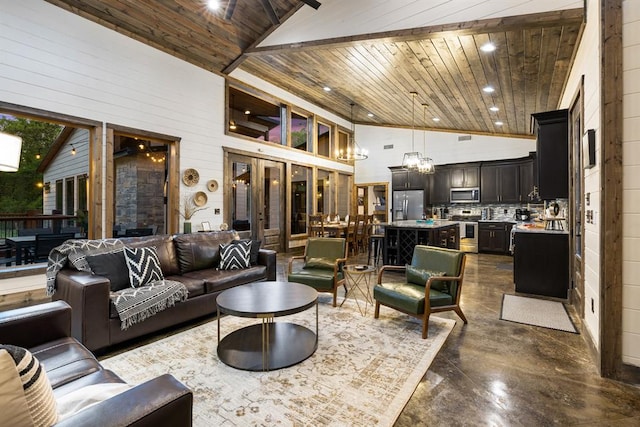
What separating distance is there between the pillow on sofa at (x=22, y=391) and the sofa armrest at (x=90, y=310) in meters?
1.94

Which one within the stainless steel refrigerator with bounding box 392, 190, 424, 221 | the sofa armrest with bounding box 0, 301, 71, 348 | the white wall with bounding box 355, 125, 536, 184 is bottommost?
the sofa armrest with bounding box 0, 301, 71, 348

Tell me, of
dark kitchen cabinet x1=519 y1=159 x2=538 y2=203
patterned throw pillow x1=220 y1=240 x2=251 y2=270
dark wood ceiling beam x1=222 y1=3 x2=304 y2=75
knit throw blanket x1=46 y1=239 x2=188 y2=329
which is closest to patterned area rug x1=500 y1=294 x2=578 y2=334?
patterned throw pillow x1=220 y1=240 x2=251 y2=270

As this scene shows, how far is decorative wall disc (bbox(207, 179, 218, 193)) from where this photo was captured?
6219 millimetres

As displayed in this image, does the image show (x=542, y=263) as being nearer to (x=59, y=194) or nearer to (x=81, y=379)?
(x=81, y=379)

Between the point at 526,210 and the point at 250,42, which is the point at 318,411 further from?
the point at 526,210

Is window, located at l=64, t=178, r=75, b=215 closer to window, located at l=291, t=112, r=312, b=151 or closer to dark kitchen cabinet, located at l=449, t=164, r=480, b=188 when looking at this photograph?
window, located at l=291, t=112, r=312, b=151

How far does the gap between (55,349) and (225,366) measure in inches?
43.9

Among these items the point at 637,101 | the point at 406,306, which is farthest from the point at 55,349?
the point at 637,101

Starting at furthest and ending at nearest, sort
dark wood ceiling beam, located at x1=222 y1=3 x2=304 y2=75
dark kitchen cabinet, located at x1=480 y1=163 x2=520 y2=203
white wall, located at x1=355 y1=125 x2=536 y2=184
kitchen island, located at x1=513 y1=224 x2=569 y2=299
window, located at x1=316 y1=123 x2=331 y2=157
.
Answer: window, located at x1=316 y1=123 x2=331 y2=157 → white wall, located at x1=355 y1=125 x2=536 y2=184 → dark kitchen cabinet, located at x1=480 y1=163 x2=520 y2=203 → dark wood ceiling beam, located at x1=222 y1=3 x2=304 y2=75 → kitchen island, located at x1=513 y1=224 x2=569 y2=299

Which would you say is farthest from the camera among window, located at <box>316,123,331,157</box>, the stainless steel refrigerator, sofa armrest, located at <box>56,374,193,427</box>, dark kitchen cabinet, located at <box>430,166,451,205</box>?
window, located at <box>316,123,331,157</box>

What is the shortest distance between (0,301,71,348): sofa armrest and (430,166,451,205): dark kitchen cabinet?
894cm

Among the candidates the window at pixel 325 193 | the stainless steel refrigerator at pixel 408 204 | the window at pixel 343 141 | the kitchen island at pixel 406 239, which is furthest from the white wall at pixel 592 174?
the window at pixel 343 141

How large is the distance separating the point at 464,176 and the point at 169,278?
810 centimetres

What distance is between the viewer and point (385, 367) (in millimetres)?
2475
